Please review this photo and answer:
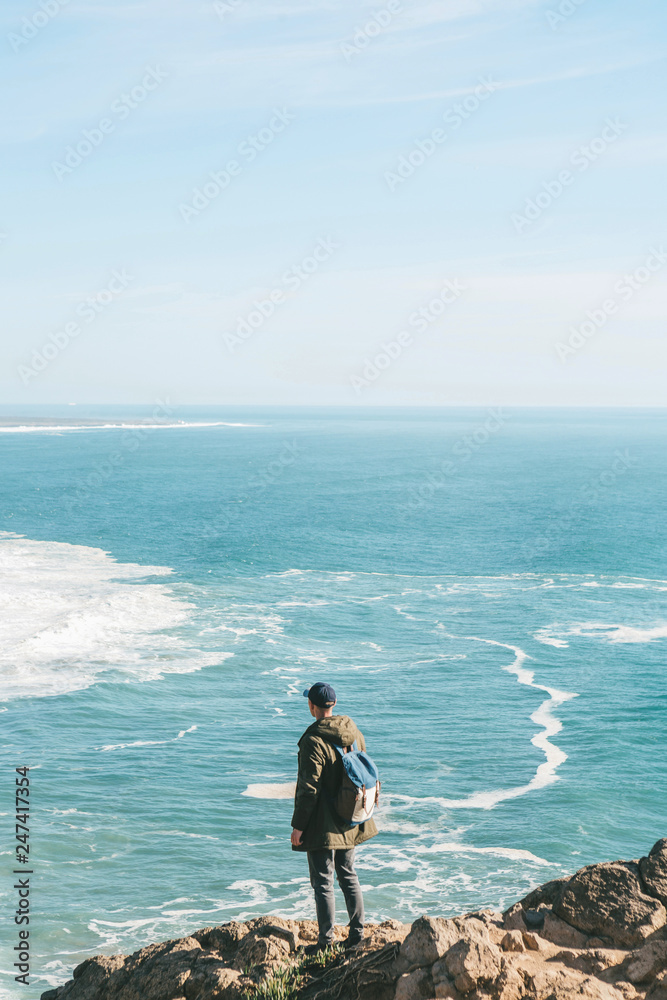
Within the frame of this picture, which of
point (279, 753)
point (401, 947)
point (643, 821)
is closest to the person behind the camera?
point (401, 947)

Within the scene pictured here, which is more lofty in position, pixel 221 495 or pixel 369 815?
pixel 221 495

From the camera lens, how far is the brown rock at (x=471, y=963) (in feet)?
24.2

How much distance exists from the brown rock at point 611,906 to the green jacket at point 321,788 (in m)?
2.40

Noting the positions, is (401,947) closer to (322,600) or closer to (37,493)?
(322,600)

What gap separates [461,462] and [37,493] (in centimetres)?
7364

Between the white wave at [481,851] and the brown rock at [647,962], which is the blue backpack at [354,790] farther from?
the white wave at [481,851]

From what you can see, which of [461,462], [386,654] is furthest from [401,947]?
[461,462]

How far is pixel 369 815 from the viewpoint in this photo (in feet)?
26.6

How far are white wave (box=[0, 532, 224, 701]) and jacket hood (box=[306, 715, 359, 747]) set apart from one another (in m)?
28.1

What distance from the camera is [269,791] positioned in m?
26.3

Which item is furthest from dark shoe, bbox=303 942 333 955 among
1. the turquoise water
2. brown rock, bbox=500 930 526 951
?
the turquoise water

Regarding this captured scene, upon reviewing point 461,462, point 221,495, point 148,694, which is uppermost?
point 461,462

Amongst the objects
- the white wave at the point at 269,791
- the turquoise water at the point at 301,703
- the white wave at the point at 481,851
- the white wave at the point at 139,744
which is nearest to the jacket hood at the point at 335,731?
the turquoise water at the point at 301,703
